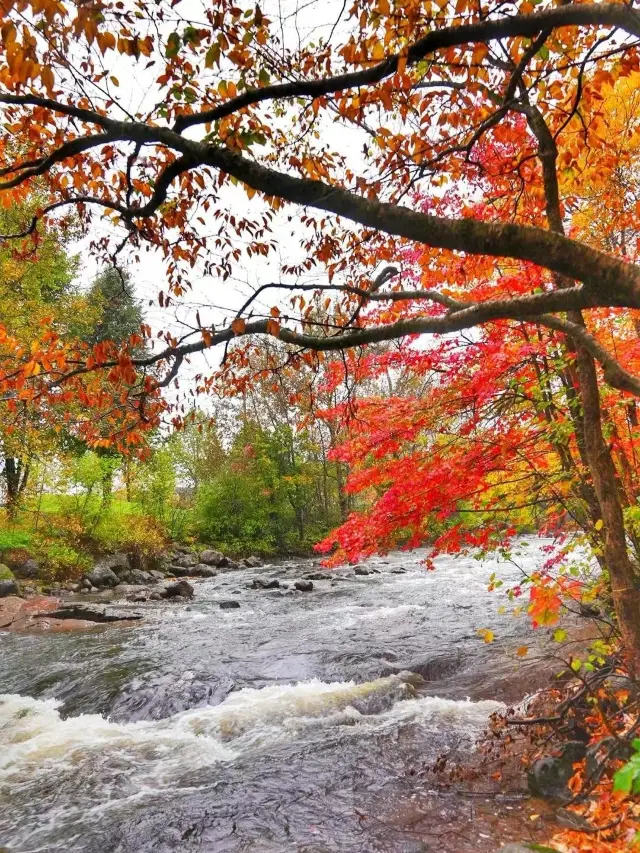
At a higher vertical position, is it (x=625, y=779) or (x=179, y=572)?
(x=625, y=779)

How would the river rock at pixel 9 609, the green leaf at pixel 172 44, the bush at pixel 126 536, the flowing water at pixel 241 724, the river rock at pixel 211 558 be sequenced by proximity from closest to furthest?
the green leaf at pixel 172 44
the flowing water at pixel 241 724
the river rock at pixel 9 609
the bush at pixel 126 536
the river rock at pixel 211 558

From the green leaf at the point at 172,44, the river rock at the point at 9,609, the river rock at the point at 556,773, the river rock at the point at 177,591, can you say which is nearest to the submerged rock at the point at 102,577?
the river rock at the point at 177,591

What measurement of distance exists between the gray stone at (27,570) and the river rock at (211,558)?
7.11 m

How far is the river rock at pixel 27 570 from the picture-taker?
15000 mm

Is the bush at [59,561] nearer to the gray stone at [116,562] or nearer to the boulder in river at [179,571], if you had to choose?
the gray stone at [116,562]

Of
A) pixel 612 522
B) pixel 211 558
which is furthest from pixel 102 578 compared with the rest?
pixel 612 522

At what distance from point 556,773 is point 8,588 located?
1332 centimetres

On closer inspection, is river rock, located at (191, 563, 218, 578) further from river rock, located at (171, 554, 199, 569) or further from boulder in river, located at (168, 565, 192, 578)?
river rock, located at (171, 554, 199, 569)

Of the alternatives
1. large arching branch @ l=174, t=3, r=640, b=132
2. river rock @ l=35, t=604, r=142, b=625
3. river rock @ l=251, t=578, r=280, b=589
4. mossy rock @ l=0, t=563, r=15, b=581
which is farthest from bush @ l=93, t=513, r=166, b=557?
large arching branch @ l=174, t=3, r=640, b=132

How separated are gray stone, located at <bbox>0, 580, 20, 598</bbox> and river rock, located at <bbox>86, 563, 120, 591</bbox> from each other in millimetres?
2519

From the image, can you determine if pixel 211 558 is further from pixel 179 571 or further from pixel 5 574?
pixel 5 574

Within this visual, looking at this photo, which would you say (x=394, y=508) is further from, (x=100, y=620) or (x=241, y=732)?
(x=100, y=620)

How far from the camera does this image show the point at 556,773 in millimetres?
4012

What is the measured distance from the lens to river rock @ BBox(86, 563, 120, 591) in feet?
51.1
